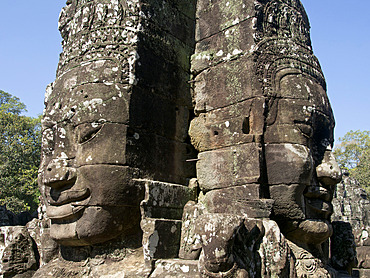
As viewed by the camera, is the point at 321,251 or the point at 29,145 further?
the point at 29,145

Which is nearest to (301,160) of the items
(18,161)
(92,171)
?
(92,171)

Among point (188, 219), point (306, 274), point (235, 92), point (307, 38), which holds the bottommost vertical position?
point (306, 274)

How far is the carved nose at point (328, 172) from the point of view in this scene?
5000 mm

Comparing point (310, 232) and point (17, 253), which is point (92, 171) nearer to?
point (17, 253)

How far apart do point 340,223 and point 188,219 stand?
9.49 feet

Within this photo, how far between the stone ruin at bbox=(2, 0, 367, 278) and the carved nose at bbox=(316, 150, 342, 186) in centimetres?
2

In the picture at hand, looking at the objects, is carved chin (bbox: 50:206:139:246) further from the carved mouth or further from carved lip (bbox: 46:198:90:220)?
the carved mouth

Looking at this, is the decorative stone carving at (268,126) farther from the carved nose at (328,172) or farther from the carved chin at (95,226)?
the carved chin at (95,226)

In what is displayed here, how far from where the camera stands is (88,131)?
4.70 m

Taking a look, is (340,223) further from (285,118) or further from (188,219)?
(188,219)

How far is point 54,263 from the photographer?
17.3 feet

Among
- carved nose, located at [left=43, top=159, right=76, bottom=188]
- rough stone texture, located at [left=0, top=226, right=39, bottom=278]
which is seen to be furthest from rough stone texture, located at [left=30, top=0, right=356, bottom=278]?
rough stone texture, located at [left=0, top=226, right=39, bottom=278]

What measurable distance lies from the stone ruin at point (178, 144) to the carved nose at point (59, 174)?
2 cm

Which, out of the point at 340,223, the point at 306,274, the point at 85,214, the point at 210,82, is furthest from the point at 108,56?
the point at 340,223
